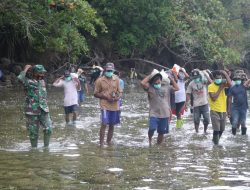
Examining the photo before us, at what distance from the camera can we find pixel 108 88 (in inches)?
434

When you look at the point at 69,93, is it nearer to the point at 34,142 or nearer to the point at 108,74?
the point at 108,74

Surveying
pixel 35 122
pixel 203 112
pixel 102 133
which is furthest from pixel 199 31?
pixel 35 122

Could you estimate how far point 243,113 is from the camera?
1333cm

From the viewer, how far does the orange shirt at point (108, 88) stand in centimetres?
1102

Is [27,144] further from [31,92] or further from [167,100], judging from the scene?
[167,100]

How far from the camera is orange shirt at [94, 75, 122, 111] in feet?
36.2

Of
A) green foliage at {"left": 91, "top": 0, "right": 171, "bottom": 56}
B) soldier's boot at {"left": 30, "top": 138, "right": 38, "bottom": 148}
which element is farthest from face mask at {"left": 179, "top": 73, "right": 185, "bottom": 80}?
green foliage at {"left": 91, "top": 0, "right": 171, "bottom": 56}

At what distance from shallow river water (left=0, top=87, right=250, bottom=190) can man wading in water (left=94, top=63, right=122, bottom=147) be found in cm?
54

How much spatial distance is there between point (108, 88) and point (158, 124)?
121cm

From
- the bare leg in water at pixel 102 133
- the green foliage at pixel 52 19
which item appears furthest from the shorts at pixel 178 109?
the green foliage at pixel 52 19

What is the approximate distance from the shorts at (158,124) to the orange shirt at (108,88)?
73 cm

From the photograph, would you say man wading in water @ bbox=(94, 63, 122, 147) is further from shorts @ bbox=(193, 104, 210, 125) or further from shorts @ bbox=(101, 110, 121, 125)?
shorts @ bbox=(193, 104, 210, 125)

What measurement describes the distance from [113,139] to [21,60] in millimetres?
20201

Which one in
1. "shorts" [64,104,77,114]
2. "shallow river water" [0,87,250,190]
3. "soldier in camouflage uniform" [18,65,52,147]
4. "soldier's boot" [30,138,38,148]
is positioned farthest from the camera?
"shorts" [64,104,77,114]
